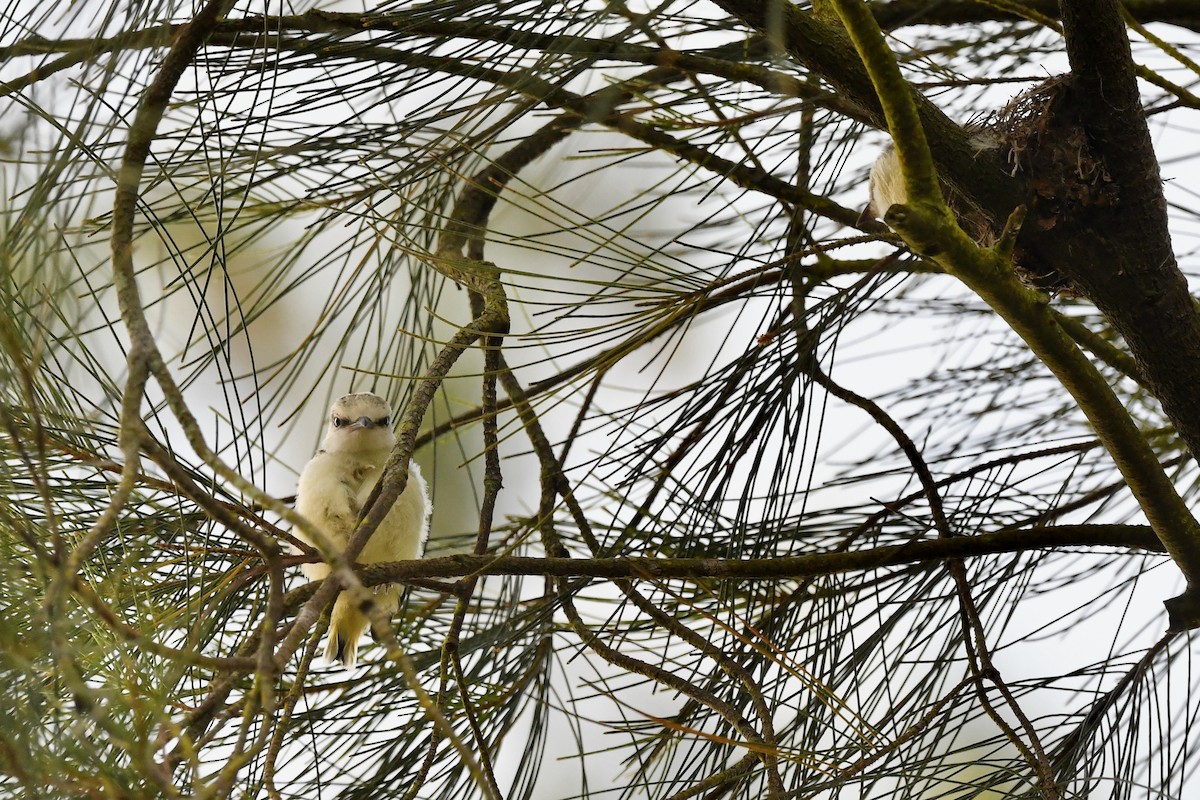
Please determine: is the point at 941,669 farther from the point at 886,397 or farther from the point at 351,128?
the point at 351,128

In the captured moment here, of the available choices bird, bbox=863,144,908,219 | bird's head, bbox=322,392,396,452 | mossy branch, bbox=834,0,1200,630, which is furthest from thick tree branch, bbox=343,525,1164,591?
bird's head, bbox=322,392,396,452

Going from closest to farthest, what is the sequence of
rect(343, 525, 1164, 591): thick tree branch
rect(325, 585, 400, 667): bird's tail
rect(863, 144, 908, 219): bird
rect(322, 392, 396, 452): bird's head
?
rect(343, 525, 1164, 591): thick tree branch → rect(863, 144, 908, 219): bird → rect(325, 585, 400, 667): bird's tail → rect(322, 392, 396, 452): bird's head

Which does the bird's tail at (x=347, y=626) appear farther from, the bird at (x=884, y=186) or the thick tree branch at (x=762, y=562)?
the bird at (x=884, y=186)

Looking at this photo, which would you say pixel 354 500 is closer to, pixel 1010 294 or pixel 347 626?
pixel 347 626

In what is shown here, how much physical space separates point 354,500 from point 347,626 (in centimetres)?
18

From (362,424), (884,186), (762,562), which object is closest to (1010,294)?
(762,562)

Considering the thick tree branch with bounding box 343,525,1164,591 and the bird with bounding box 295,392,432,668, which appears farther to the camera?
the bird with bounding box 295,392,432,668

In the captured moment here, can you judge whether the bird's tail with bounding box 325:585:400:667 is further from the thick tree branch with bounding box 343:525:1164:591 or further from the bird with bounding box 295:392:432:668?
the thick tree branch with bounding box 343:525:1164:591

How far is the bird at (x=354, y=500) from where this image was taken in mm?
1681

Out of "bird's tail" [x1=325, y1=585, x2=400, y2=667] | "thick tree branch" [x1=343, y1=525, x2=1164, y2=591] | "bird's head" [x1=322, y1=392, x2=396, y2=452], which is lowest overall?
"thick tree branch" [x1=343, y1=525, x2=1164, y2=591]

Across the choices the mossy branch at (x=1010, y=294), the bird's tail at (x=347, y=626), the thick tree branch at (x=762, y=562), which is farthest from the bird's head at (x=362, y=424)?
the mossy branch at (x=1010, y=294)

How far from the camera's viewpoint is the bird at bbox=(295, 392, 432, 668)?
5.51 ft

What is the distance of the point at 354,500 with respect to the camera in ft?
5.59

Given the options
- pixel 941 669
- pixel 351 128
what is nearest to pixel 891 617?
pixel 941 669
